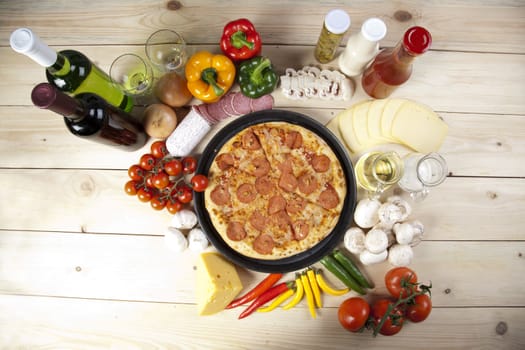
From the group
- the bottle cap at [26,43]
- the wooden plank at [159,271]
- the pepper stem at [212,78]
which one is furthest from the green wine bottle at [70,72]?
the wooden plank at [159,271]

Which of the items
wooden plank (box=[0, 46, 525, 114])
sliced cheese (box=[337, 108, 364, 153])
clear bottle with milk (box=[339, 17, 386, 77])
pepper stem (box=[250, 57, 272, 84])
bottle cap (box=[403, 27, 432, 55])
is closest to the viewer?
bottle cap (box=[403, 27, 432, 55])

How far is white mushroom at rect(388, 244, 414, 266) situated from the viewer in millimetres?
2145

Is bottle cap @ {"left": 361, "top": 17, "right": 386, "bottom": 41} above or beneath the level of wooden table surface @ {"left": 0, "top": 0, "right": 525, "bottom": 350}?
above

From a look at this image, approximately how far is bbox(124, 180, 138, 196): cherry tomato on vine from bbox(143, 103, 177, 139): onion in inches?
12.2

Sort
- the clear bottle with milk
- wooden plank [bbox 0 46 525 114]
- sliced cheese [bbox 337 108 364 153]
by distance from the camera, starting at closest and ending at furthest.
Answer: the clear bottle with milk
sliced cheese [bbox 337 108 364 153]
wooden plank [bbox 0 46 525 114]

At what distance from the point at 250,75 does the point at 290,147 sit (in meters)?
0.47

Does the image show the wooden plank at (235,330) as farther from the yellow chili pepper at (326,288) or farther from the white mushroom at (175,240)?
the white mushroom at (175,240)

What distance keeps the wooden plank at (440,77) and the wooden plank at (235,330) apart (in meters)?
1.28

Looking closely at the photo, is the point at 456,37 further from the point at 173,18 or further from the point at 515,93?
the point at 173,18

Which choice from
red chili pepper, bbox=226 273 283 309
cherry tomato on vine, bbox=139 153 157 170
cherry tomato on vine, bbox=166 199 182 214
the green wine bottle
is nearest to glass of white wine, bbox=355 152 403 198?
red chili pepper, bbox=226 273 283 309

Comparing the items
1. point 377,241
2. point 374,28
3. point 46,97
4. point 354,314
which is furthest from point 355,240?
point 46,97

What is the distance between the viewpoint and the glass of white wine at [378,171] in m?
1.97

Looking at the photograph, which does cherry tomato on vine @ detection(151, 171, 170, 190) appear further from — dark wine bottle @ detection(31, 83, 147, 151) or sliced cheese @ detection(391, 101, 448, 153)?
sliced cheese @ detection(391, 101, 448, 153)

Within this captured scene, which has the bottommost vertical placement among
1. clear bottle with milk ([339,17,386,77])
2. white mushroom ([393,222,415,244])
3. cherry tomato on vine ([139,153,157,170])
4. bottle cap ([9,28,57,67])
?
cherry tomato on vine ([139,153,157,170])
